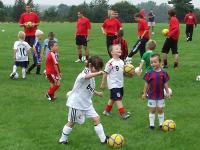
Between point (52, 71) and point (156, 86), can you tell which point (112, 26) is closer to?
point (52, 71)

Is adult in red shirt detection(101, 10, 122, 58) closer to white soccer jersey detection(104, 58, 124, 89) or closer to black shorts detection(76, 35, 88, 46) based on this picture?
black shorts detection(76, 35, 88, 46)

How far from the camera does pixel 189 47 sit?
A: 27266mm

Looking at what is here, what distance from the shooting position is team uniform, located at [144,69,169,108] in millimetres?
9531

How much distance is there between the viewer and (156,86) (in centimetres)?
952

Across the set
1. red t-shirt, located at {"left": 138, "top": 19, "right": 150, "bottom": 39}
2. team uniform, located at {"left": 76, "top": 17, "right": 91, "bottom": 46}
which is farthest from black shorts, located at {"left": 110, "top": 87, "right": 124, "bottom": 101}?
team uniform, located at {"left": 76, "top": 17, "right": 91, "bottom": 46}

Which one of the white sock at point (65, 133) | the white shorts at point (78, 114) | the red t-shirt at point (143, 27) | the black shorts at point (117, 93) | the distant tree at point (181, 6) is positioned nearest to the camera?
the white shorts at point (78, 114)

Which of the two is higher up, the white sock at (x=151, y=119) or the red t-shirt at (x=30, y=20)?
the red t-shirt at (x=30, y=20)

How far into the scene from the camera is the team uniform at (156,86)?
953 centimetres

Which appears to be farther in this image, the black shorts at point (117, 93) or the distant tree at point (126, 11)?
the distant tree at point (126, 11)

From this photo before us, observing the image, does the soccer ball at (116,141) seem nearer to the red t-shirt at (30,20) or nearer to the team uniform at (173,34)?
the team uniform at (173,34)

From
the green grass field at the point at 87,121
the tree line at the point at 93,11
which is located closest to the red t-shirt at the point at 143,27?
the green grass field at the point at 87,121

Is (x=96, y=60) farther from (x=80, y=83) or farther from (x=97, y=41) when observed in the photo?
(x=97, y=41)

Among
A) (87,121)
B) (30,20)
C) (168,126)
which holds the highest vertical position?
(30,20)

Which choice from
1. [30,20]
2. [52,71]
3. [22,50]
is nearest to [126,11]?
[30,20]
